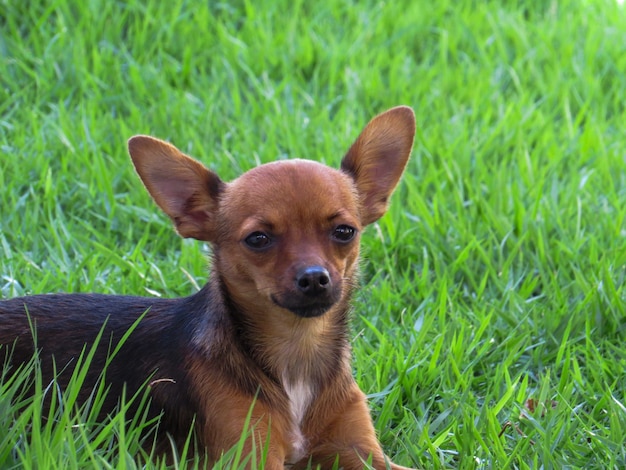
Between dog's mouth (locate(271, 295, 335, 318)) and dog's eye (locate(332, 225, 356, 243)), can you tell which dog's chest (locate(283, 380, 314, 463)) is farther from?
dog's eye (locate(332, 225, 356, 243))

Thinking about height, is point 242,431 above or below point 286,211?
below

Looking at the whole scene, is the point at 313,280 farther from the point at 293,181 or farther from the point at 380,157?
the point at 380,157

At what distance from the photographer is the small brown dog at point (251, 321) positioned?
147 inches

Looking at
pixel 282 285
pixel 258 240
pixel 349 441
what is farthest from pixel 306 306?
pixel 349 441

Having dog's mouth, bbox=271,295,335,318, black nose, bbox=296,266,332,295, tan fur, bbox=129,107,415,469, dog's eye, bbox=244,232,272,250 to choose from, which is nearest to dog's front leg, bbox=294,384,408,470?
tan fur, bbox=129,107,415,469

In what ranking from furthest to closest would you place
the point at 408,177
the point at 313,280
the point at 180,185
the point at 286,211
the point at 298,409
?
the point at 408,177 → the point at 180,185 → the point at 298,409 → the point at 286,211 → the point at 313,280

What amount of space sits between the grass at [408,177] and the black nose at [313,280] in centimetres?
70

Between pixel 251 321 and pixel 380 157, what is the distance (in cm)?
85

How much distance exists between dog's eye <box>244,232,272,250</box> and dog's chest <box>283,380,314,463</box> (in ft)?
1.67

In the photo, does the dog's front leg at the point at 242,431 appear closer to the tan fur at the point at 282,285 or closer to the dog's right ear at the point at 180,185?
the tan fur at the point at 282,285

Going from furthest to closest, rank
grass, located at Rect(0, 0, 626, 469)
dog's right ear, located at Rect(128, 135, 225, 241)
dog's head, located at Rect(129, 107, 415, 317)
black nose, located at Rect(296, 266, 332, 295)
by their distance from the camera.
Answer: grass, located at Rect(0, 0, 626, 469), dog's right ear, located at Rect(128, 135, 225, 241), dog's head, located at Rect(129, 107, 415, 317), black nose, located at Rect(296, 266, 332, 295)

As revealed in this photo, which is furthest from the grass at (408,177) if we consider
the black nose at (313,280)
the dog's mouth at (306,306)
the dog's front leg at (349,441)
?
the black nose at (313,280)

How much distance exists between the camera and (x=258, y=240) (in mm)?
3795

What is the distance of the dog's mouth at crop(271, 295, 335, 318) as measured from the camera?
3.68 m
